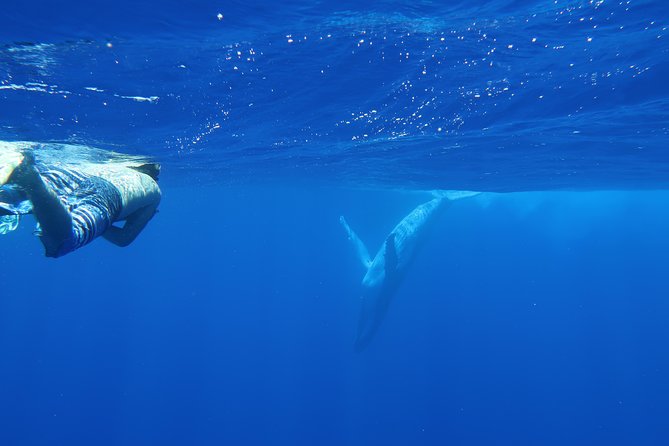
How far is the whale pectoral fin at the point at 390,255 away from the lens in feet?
64.0

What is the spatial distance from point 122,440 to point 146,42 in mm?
47782

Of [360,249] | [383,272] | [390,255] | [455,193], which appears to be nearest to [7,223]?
[390,255]

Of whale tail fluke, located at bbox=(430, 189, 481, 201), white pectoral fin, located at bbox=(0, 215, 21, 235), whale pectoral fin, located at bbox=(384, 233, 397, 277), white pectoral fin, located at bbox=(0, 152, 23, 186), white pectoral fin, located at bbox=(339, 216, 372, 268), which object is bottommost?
whale tail fluke, located at bbox=(430, 189, 481, 201)

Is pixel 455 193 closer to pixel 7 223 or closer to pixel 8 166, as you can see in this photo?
pixel 7 223

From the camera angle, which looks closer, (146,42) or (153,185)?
(153,185)

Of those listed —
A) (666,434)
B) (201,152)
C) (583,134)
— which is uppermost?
(201,152)

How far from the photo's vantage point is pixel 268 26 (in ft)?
25.0

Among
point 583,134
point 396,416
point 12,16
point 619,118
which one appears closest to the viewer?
point 12,16

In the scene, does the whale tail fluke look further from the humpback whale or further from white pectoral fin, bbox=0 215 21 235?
white pectoral fin, bbox=0 215 21 235

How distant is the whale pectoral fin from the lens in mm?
19508

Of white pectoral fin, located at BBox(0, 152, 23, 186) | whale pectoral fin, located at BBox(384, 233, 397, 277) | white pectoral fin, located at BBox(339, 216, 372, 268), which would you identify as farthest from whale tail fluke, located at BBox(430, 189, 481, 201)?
white pectoral fin, located at BBox(0, 152, 23, 186)

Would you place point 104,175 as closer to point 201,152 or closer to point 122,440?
point 201,152

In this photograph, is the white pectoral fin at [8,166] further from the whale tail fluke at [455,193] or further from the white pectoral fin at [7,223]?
the whale tail fluke at [455,193]

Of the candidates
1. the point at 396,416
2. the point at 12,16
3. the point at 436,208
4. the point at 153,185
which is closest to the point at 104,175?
the point at 153,185
